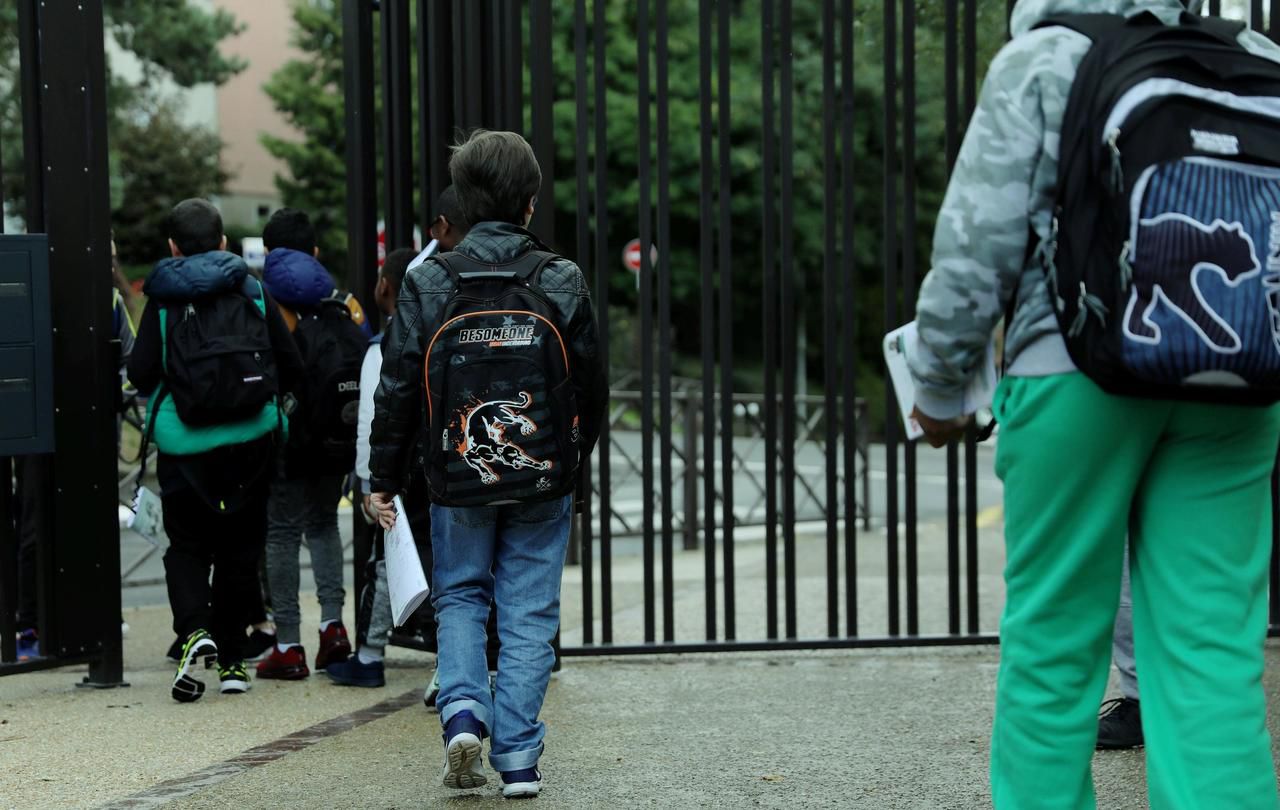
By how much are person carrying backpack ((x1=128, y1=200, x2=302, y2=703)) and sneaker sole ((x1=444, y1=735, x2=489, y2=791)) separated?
5.68 feet

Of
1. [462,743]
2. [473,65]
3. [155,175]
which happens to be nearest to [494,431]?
[462,743]

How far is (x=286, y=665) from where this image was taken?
6.11m

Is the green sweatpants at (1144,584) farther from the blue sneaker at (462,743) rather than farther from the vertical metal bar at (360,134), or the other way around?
the vertical metal bar at (360,134)

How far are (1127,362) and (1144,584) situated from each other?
466 millimetres

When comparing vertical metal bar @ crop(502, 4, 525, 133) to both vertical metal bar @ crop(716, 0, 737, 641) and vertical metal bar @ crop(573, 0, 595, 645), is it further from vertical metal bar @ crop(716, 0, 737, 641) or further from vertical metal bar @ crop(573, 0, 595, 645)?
vertical metal bar @ crop(716, 0, 737, 641)

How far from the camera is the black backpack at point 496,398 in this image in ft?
13.2

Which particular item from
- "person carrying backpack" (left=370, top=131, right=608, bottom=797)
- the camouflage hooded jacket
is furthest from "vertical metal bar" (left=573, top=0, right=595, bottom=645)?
the camouflage hooded jacket

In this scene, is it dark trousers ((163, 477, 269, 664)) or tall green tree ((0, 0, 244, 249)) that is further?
tall green tree ((0, 0, 244, 249))

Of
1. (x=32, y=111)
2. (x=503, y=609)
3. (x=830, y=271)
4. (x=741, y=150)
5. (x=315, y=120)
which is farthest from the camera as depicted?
(x=315, y=120)

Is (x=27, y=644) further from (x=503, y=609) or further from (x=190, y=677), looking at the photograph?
(x=503, y=609)

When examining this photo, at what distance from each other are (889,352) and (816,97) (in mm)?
26828

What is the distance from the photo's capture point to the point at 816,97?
29453 millimetres

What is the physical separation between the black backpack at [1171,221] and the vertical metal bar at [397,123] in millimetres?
3573

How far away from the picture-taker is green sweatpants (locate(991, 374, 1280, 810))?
9.36 ft
